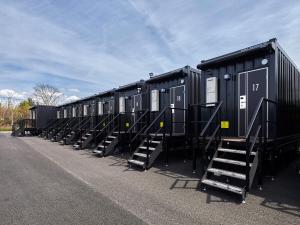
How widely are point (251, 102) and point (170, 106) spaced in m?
3.49

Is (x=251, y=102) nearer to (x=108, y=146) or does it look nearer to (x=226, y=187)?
(x=226, y=187)

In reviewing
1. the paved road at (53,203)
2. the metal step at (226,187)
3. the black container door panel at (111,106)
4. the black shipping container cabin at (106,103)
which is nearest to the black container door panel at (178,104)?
the metal step at (226,187)

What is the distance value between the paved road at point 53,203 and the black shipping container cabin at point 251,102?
2.23 m

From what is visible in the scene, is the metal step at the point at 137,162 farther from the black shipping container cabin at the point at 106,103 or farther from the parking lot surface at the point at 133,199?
the black shipping container cabin at the point at 106,103

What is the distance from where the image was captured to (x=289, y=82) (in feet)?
23.5

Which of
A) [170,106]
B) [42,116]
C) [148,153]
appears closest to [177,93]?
[170,106]

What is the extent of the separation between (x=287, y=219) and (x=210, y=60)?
15.7 ft

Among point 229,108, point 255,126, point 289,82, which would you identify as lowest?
point 255,126

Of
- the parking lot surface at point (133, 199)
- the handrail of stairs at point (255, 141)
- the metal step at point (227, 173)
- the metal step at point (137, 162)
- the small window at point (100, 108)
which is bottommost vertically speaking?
the parking lot surface at point (133, 199)

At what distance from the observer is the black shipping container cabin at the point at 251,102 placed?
5.48 metres

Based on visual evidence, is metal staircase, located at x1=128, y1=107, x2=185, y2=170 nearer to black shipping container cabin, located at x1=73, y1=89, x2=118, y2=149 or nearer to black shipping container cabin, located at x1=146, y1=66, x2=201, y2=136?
black shipping container cabin, located at x1=146, y1=66, x2=201, y2=136

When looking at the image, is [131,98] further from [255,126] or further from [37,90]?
[37,90]

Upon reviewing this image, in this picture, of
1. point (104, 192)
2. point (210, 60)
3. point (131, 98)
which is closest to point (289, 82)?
point (210, 60)

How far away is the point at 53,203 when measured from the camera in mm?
4293
